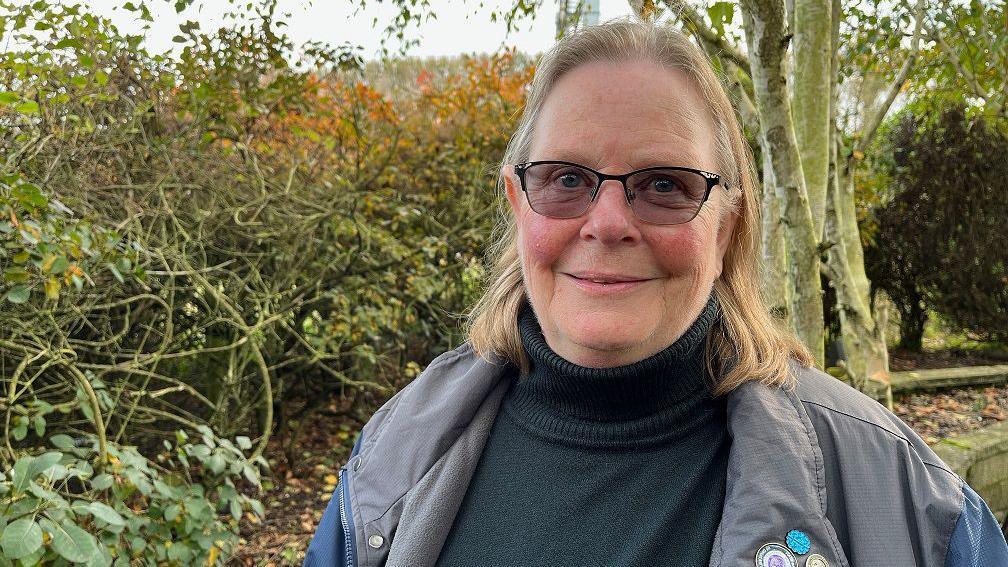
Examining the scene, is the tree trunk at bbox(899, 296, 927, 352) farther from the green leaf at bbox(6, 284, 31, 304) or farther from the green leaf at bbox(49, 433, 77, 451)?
the green leaf at bbox(6, 284, 31, 304)

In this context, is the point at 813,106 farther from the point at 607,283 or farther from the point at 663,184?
the point at 607,283

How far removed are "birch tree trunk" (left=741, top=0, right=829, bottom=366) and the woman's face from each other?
1.20 m

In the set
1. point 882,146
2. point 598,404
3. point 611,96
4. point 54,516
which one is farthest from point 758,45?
point 882,146

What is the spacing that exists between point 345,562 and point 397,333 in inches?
149

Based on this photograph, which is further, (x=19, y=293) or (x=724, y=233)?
(x=19, y=293)

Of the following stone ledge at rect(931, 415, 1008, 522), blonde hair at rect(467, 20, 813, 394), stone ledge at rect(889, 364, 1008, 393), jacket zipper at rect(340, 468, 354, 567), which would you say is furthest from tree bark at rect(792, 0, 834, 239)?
stone ledge at rect(889, 364, 1008, 393)

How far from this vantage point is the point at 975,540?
47.5 inches

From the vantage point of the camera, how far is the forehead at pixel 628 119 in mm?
1416

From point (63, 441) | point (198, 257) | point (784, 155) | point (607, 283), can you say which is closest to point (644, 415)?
point (607, 283)

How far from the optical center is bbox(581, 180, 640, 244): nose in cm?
140

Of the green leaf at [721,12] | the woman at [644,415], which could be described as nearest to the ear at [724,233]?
the woman at [644,415]

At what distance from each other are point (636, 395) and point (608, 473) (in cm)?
16

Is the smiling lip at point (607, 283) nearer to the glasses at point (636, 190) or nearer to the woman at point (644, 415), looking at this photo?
the woman at point (644, 415)

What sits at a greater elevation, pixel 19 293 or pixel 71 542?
pixel 19 293
